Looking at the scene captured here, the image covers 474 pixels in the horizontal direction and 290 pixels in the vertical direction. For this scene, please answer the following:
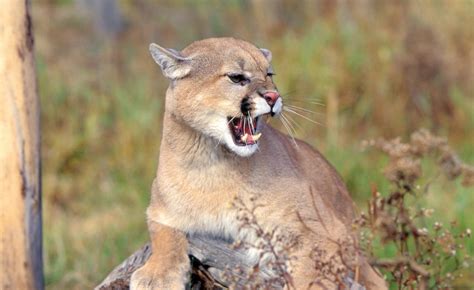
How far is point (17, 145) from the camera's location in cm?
543

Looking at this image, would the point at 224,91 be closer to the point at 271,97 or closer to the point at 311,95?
the point at 271,97

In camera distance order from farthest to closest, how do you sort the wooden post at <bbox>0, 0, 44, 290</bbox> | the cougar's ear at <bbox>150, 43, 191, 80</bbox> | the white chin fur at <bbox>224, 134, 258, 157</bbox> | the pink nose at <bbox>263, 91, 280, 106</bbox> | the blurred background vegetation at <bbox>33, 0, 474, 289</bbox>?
the blurred background vegetation at <bbox>33, 0, 474, 289</bbox>
the wooden post at <bbox>0, 0, 44, 290</bbox>
the cougar's ear at <bbox>150, 43, 191, 80</bbox>
the white chin fur at <bbox>224, 134, 258, 157</bbox>
the pink nose at <bbox>263, 91, 280, 106</bbox>

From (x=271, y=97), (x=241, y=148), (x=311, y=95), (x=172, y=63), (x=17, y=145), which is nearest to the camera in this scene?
(x=271, y=97)

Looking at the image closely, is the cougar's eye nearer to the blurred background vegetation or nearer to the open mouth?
the open mouth

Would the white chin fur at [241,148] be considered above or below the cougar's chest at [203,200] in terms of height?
above

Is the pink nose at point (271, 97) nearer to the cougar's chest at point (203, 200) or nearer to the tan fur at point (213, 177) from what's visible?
the tan fur at point (213, 177)

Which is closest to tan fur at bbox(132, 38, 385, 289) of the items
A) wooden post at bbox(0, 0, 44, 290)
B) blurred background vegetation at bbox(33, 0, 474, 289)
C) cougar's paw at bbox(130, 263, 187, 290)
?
cougar's paw at bbox(130, 263, 187, 290)

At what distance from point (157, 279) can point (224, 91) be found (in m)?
0.89

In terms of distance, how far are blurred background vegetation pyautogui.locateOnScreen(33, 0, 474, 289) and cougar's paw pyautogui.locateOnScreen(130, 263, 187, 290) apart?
3.13 meters

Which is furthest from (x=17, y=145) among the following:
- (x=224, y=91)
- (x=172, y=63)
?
(x=224, y=91)

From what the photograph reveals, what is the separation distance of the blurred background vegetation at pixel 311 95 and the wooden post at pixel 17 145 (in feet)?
8.04

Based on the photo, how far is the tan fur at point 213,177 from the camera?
4781 millimetres

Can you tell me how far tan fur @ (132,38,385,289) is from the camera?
4.78 meters

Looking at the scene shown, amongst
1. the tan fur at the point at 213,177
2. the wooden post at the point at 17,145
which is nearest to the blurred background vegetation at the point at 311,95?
the wooden post at the point at 17,145
